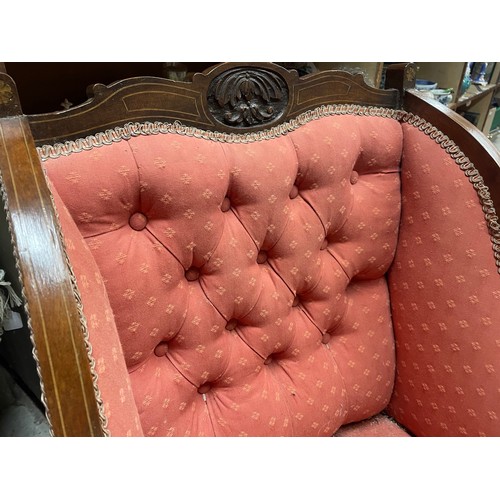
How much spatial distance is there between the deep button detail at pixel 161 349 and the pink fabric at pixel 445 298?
49 cm

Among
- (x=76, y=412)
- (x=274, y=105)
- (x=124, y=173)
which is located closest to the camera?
(x=76, y=412)

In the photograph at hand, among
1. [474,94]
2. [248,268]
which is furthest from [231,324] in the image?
[474,94]

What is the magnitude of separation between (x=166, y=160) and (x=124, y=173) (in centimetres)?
6

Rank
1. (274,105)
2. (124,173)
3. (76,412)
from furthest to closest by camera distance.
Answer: (274,105) < (124,173) < (76,412)

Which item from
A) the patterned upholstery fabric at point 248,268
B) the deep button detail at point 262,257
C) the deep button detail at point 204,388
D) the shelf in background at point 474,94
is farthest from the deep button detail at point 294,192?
the shelf in background at point 474,94

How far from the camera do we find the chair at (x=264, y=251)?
497 millimetres

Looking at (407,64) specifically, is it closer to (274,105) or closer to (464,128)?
(464,128)

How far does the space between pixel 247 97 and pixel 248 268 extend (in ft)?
0.88

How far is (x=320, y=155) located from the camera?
0.71 meters

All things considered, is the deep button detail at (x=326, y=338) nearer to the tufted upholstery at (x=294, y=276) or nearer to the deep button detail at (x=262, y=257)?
the tufted upholstery at (x=294, y=276)

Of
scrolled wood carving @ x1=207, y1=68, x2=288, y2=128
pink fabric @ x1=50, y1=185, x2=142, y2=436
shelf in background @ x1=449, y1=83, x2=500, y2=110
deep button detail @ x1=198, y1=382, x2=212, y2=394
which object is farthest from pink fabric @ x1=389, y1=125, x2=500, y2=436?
shelf in background @ x1=449, y1=83, x2=500, y2=110

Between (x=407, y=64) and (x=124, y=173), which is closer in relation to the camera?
(x=124, y=173)

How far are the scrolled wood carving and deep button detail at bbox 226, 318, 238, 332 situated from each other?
32 centimetres
